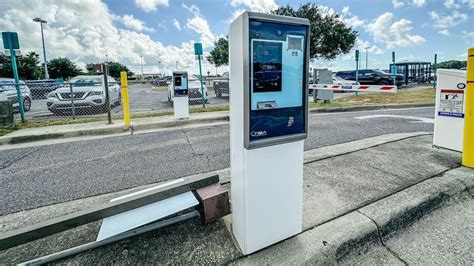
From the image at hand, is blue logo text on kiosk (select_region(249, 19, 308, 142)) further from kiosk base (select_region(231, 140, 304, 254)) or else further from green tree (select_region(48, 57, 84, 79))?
green tree (select_region(48, 57, 84, 79))

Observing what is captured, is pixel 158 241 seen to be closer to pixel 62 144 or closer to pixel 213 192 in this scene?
pixel 213 192

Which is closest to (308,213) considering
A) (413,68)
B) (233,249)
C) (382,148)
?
(233,249)

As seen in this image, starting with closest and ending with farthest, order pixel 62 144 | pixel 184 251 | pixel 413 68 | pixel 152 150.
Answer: pixel 184 251
pixel 152 150
pixel 62 144
pixel 413 68

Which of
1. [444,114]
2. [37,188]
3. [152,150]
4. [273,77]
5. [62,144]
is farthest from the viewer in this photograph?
[62,144]

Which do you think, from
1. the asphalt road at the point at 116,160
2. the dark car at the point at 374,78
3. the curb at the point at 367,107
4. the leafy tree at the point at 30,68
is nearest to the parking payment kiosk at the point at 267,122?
the asphalt road at the point at 116,160

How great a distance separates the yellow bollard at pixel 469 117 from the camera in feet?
10.4

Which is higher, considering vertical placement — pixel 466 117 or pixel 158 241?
pixel 466 117

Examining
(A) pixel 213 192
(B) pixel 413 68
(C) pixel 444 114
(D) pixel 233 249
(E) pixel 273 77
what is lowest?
(D) pixel 233 249

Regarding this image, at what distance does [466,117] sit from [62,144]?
293 inches

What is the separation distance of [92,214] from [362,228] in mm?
2188

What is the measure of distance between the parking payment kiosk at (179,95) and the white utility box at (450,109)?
6334 mm

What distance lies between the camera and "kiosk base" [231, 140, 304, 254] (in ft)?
5.88

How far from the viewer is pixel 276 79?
1.74 meters

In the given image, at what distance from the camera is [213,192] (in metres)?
2.30
